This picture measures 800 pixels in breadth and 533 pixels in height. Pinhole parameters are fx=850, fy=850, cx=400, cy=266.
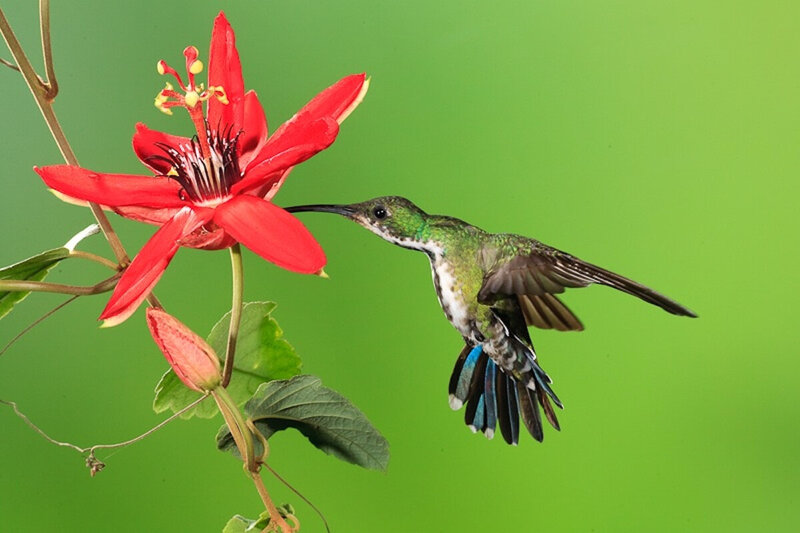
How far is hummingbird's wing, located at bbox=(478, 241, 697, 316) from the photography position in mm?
704

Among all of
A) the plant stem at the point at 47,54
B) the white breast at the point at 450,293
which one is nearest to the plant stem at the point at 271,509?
the white breast at the point at 450,293

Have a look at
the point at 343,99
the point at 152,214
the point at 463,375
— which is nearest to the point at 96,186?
the point at 152,214

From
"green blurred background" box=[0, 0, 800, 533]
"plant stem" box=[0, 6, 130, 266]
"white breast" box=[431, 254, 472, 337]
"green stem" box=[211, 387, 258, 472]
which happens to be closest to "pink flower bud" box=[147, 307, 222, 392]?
"green stem" box=[211, 387, 258, 472]

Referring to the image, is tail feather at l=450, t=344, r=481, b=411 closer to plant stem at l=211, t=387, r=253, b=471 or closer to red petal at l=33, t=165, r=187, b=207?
plant stem at l=211, t=387, r=253, b=471

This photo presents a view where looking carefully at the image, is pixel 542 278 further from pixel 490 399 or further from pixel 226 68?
pixel 226 68

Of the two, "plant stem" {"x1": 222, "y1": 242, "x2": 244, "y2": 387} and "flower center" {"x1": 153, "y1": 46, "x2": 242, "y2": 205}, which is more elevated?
"flower center" {"x1": 153, "y1": 46, "x2": 242, "y2": 205}

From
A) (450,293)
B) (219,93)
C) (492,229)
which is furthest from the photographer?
(492,229)

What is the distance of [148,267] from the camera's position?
60 centimetres

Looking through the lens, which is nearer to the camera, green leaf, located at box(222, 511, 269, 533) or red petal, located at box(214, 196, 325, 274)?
red petal, located at box(214, 196, 325, 274)

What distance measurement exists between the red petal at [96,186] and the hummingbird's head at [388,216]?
15cm

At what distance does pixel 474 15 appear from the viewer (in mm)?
1001

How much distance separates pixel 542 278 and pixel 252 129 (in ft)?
0.92

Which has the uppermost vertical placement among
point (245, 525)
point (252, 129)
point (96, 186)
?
point (252, 129)

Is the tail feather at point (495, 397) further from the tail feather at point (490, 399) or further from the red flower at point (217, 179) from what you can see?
the red flower at point (217, 179)
